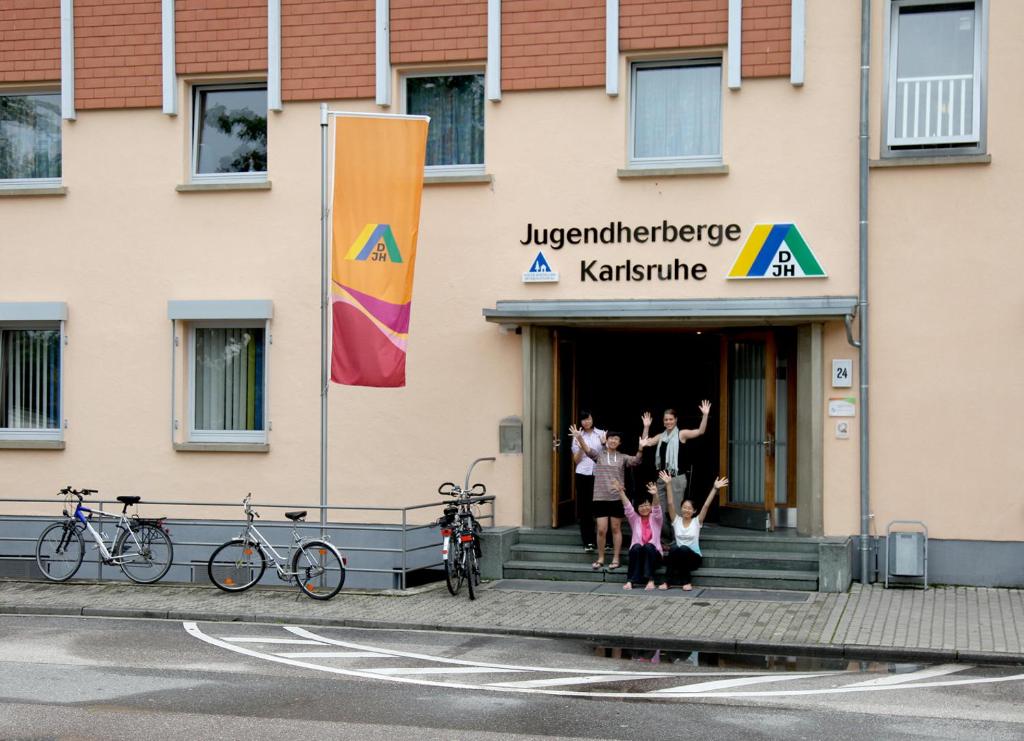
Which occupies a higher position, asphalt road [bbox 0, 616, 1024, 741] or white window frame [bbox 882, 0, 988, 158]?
white window frame [bbox 882, 0, 988, 158]

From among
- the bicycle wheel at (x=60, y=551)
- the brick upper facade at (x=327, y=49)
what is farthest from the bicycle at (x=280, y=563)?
the brick upper facade at (x=327, y=49)

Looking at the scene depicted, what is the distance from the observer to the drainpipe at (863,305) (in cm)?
1452

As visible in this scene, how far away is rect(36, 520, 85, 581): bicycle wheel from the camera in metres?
15.4

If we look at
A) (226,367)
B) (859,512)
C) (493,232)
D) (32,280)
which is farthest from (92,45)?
(859,512)

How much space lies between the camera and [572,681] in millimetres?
9914

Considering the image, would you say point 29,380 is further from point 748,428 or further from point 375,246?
point 748,428

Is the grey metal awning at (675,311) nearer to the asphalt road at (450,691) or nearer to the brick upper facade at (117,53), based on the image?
the asphalt road at (450,691)

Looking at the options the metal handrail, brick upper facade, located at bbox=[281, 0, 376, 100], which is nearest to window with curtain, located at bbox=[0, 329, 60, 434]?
the metal handrail

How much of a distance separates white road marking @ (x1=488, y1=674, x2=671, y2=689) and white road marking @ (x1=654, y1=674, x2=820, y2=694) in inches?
16.9

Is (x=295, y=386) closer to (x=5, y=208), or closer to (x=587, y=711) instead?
(x=5, y=208)

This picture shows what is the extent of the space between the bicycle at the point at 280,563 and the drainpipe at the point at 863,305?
570 cm

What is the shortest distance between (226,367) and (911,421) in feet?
27.5

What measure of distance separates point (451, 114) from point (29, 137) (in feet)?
18.9

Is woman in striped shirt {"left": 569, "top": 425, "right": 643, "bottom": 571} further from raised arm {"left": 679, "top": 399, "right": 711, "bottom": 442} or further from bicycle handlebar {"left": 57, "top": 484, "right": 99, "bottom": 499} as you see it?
bicycle handlebar {"left": 57, "top": 484, "right": 99, "bottom": 499}
